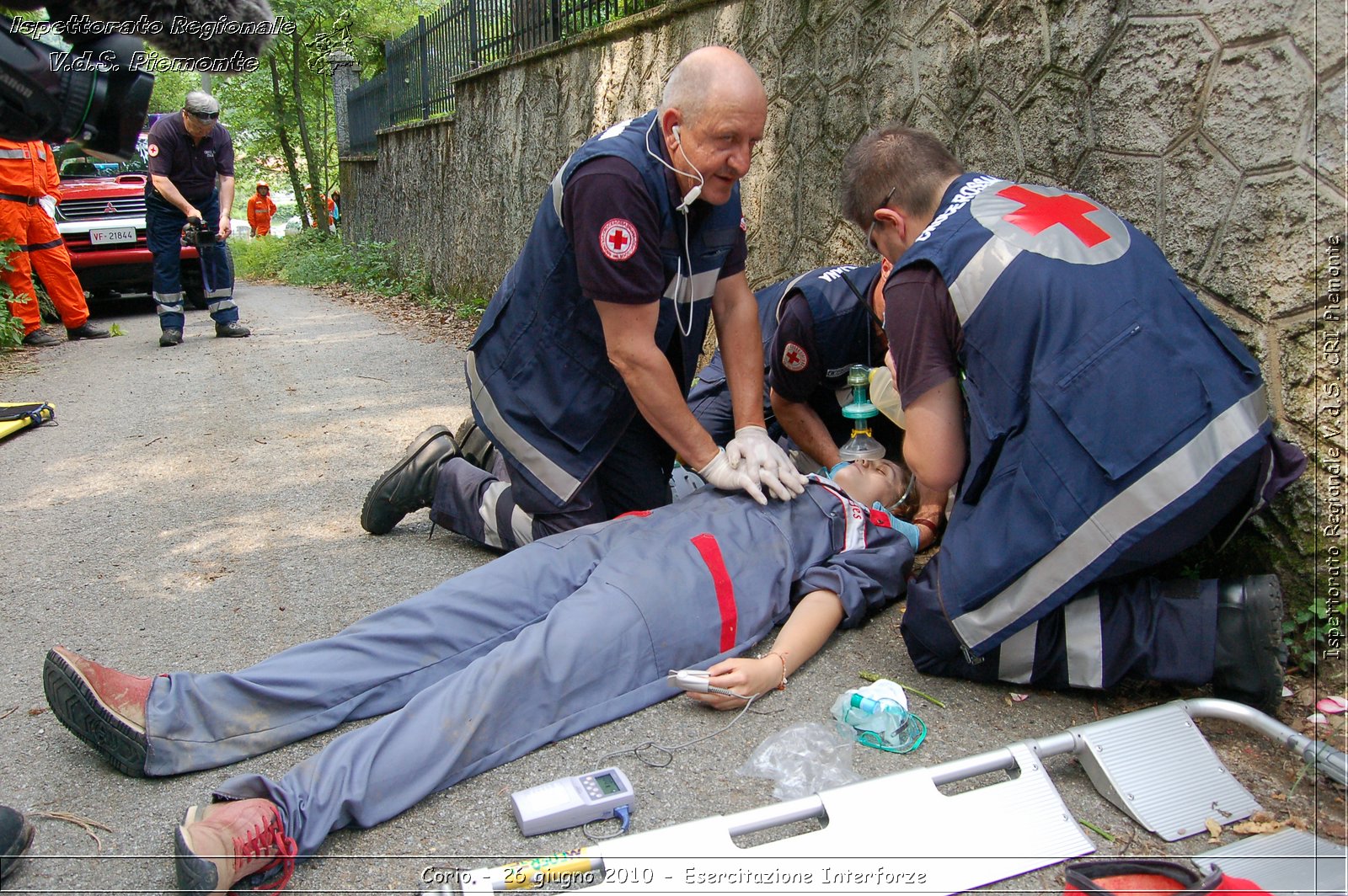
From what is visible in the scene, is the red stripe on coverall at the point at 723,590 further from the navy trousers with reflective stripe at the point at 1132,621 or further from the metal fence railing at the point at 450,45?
the metal fence railing at the point at 450,45

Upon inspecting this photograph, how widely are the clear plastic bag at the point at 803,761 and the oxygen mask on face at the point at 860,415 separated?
1266mm

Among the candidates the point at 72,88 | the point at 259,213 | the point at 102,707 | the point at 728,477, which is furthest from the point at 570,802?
the point at 259,213

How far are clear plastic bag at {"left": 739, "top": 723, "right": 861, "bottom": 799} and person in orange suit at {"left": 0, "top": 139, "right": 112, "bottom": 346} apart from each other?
7028 millimetres

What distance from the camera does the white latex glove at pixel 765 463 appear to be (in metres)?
2.79

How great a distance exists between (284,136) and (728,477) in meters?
17.8

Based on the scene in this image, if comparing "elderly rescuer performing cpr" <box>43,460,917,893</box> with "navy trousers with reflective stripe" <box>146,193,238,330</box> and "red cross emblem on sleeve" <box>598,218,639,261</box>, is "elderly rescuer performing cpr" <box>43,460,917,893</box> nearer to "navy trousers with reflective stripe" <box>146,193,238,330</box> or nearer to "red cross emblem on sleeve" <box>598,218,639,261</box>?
"red cross emblem on sleeve" <box>598,218,639,261</box>

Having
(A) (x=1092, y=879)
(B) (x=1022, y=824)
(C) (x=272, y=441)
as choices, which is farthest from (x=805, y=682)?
(C) (x=272, y=441)

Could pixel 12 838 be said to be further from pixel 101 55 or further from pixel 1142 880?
pixel 1142 880

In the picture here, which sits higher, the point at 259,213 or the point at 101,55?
the point at 259,213

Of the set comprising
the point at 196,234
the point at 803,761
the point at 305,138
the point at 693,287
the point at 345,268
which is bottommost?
the point at 803,761

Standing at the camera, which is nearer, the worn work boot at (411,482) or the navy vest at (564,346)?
the navy vest at (564,346)

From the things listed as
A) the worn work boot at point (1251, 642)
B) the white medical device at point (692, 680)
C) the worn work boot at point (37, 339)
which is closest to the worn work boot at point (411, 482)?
the white medical device at point (692, 680)

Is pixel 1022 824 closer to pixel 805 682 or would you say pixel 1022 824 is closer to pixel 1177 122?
pixel 805 682

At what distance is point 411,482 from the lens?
11.3 feet
